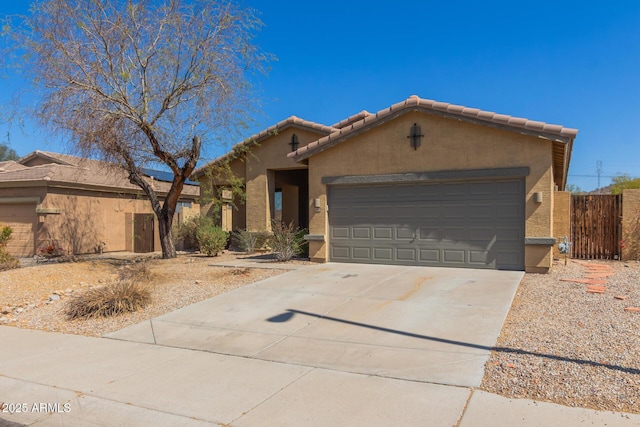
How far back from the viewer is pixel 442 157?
40.3 feet

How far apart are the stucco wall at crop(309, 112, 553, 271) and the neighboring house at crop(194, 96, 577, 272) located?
0.02 metres

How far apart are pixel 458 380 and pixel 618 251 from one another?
12034 millimetres

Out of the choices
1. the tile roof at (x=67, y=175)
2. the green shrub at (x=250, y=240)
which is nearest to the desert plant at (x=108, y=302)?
the green shrub at (x=250, y=240)

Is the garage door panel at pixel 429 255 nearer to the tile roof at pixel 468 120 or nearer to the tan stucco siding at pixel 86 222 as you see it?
the tile roof at pixel 468 120

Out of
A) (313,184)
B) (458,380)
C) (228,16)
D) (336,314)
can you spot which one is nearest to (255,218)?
(313,184)

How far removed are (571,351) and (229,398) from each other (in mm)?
4065

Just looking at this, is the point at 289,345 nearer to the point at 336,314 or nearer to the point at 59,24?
the point at 336,314

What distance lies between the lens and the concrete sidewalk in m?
4.31

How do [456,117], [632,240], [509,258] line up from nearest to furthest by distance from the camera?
[509,258] → [456,117] → [632,240]

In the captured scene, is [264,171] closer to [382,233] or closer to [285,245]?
[285,245]

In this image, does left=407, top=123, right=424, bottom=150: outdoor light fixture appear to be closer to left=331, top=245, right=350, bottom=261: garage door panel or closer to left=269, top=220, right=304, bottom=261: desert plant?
left=331, top=245, right=350, bottom=261: garage door panel

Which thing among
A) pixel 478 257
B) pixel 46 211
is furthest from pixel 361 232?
pixel 46 211

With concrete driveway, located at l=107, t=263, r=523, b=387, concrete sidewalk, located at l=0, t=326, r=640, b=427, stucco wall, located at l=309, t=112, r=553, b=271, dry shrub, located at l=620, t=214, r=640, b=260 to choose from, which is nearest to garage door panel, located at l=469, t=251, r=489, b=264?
concrete driveway, located at l=107, t=263, r=523, b=387

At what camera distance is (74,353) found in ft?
22.1
